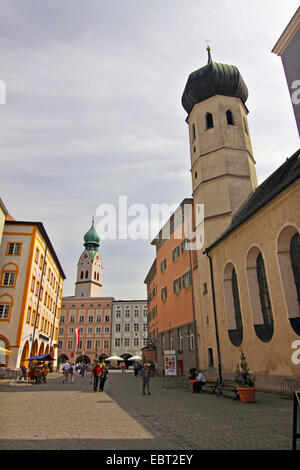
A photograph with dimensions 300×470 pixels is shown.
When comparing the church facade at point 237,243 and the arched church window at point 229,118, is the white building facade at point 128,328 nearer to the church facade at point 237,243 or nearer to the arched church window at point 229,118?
the church facade at point 237,243

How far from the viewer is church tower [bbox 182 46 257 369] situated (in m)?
23.5

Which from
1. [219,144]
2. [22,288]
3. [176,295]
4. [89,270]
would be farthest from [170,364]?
[89,270]

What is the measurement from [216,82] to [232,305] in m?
18.5

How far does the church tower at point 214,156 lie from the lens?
76.9ft

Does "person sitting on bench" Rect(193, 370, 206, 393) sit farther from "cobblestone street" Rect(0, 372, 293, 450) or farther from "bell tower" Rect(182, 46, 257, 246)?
"bell tower" Rect(182, 46, 257, 246)

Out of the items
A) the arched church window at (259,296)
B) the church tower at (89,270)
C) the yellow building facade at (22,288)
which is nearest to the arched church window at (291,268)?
the arched church window at (259,296)

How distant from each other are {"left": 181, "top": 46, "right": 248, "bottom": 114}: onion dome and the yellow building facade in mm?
21070

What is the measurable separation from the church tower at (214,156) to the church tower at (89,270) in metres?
71.6

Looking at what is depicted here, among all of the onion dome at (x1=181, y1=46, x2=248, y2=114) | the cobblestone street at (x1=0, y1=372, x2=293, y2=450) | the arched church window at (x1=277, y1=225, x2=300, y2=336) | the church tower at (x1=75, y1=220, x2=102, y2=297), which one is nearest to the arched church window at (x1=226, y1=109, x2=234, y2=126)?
the onion dome at (x1=181, y1=46, x2=248, y2=114)

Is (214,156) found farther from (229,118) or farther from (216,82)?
(216,82)

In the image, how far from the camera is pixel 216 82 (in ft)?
86.5
